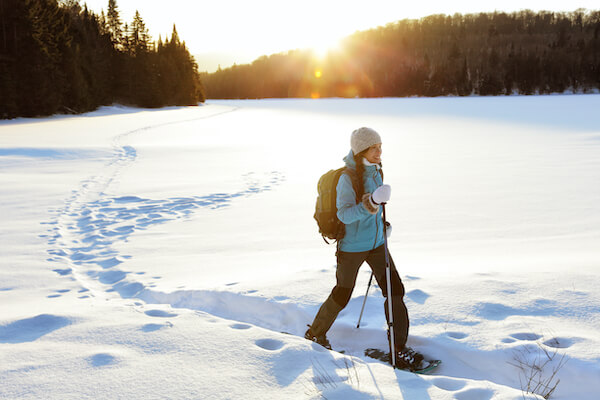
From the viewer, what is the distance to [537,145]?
1723 centimetres

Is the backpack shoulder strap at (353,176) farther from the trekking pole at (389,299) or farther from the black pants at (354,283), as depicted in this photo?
the black pants at (354,283)

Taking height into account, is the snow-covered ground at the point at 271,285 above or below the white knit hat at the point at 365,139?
below

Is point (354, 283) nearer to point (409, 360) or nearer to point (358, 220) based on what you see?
point (358, 220)

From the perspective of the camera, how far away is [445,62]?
114 meters

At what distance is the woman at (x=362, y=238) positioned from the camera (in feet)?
10.5

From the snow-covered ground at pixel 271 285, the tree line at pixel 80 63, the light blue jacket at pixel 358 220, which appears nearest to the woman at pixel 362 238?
the light blue jacket at pixel 358 220

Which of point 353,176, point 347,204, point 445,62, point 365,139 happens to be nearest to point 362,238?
point 347,204

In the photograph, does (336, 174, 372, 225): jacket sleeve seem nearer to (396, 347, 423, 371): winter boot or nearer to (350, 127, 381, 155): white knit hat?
(350, 127, 381, 155): white knit hat

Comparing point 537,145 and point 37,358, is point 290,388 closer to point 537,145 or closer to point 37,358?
point 37,358

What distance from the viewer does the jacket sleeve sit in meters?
3.12

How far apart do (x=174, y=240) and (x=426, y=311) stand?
452 centimetres

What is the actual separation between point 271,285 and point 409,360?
1861 millimetres

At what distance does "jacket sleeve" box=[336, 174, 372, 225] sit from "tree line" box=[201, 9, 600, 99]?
111 metres

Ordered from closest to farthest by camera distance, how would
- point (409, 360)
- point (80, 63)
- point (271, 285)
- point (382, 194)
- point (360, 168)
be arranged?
point (382, 194) < point (360, 168) < point (409, 360) < point (271, 285) < point (80, 63)
